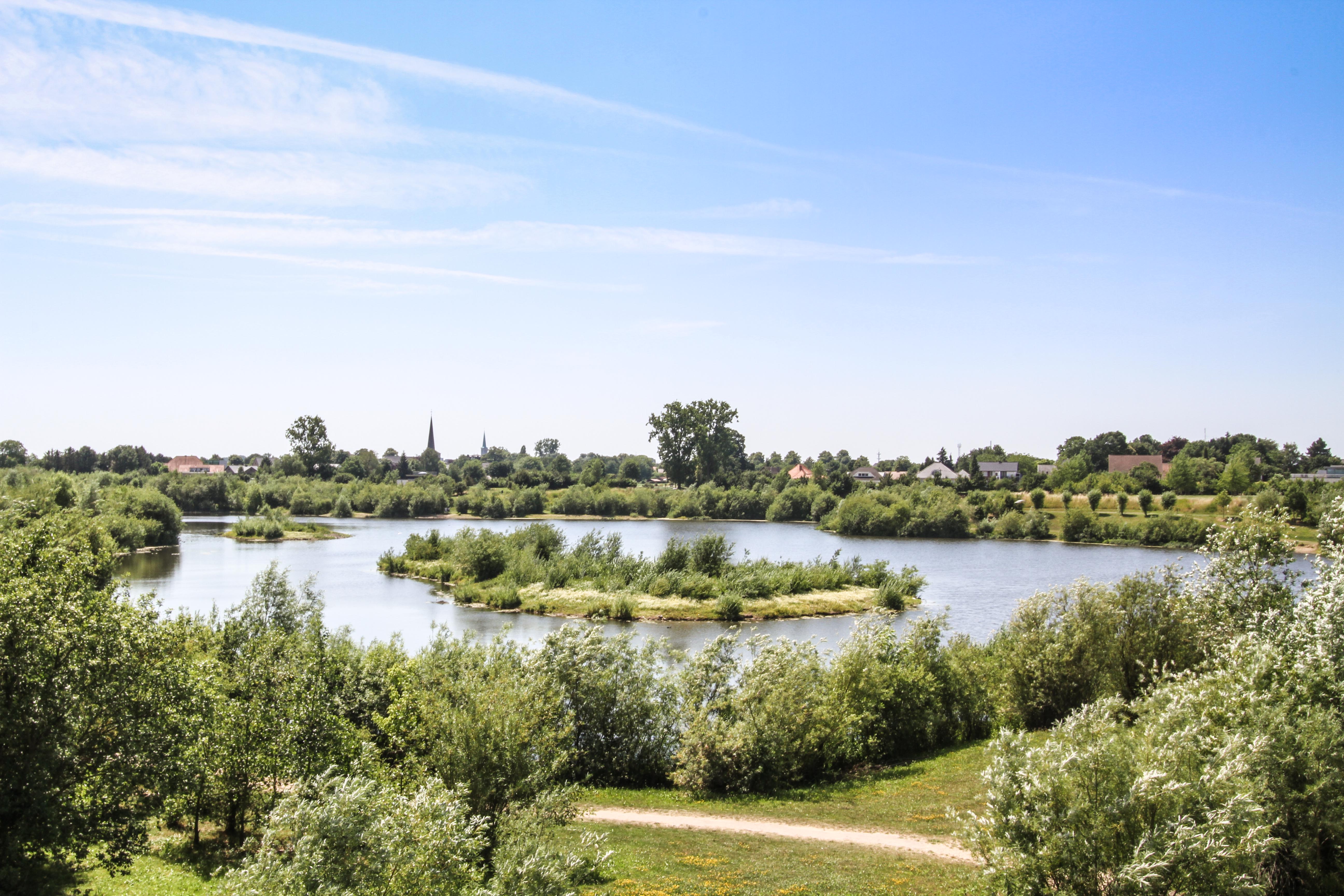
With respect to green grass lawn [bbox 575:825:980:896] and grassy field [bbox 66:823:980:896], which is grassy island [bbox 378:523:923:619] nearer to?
green grass lawn [bbox 575:825:980:896]

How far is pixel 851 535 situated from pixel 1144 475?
44.7 meters

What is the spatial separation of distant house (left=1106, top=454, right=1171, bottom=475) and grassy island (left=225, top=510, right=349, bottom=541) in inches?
4349

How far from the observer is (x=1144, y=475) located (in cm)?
11031

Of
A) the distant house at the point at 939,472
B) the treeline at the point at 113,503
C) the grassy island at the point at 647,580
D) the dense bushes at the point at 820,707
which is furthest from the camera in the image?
the distant house at the point at 939,472

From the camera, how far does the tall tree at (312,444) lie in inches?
5817

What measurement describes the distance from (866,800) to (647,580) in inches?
1353

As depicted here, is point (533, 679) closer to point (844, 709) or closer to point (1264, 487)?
point (844, 709)

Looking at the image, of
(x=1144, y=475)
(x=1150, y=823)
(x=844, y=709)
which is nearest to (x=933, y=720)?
(x=844, y=709)

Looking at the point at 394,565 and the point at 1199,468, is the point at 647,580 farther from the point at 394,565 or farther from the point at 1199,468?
the point at 1199,468

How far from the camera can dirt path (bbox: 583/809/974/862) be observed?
1429 cm

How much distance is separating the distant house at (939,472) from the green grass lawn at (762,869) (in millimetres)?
120116

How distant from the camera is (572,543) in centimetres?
7056

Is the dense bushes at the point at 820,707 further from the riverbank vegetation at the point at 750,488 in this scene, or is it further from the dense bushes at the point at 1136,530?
the dense bushes at the point at 1136,530

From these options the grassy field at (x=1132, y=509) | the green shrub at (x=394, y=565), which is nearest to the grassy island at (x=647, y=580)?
the green shrub at (x=394, y=565)
